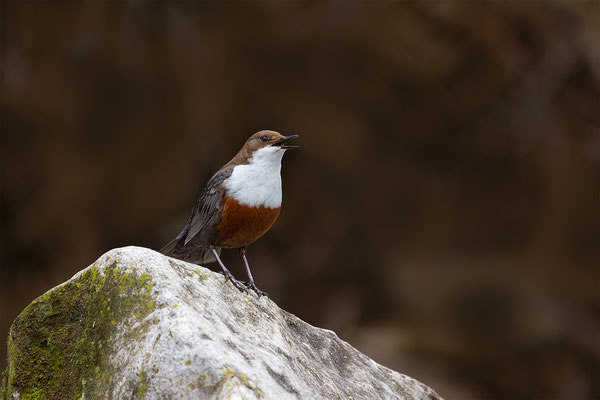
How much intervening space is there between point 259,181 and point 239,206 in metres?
0.21

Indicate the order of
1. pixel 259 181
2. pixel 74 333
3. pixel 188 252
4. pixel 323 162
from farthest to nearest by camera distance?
pixel 323 162 < pixel 188 252 < pixel 259 181 < pixel 74 333

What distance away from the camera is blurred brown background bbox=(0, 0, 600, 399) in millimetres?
9133

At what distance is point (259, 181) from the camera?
14.0 ft

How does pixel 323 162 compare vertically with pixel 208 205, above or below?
above

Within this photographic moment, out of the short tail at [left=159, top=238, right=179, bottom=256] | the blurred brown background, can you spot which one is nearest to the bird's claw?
the short tail at [left=159, top=238, right=179, bottom=256]

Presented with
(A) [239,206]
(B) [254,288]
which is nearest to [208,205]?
(A) [239,206]

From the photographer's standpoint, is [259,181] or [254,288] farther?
[259,181]

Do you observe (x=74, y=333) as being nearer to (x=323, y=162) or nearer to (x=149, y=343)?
(x=149, y=343)

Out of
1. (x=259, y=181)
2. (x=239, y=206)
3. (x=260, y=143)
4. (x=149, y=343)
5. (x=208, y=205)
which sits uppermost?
(x=260, y=143)

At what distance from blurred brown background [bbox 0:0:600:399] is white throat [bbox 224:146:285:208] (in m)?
4.72

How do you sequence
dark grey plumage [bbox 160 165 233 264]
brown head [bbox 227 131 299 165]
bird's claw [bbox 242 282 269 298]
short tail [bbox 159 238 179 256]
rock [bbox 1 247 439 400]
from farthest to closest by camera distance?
short tail [bbox 159 238 179 256], brown head [bbox 227 131 299 165], dark grey plumage [bbox 160 165 233 264], bird's claw [bbox 242 282 269 298], rock [bbox 1 247 439 400]

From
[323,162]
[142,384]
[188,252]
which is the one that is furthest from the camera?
[323,162]

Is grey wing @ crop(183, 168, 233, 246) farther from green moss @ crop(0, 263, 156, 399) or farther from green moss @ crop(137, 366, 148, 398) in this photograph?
green moss @ crop(137, 366, 148, 398)

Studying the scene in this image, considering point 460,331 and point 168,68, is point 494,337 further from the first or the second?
point 168,68
